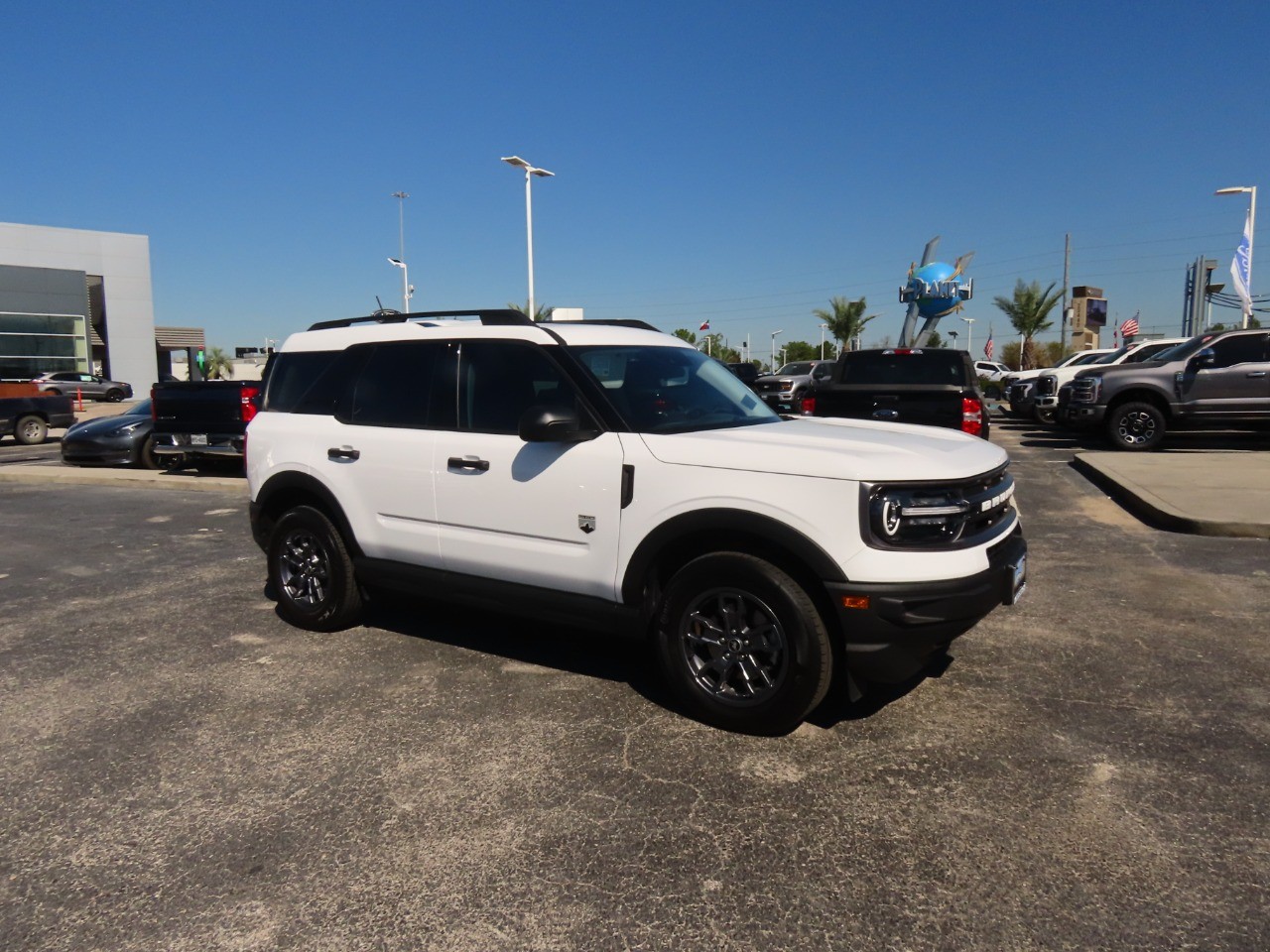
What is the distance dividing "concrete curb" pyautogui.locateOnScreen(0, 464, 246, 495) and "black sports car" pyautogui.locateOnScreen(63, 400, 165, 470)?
1.02ft

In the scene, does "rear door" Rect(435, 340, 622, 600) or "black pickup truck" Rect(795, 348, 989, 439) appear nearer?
"rear door" Rect(435, 340, 622, 600)

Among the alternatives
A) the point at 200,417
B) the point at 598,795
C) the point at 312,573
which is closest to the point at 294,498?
the point at 312,573

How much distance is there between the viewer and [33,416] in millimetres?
21172

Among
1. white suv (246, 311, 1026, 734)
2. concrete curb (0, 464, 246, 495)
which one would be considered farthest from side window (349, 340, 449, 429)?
concrete curb (0, 464, 246, 495)

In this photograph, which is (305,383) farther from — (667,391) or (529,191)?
(529,191)

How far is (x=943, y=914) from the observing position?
2580mm

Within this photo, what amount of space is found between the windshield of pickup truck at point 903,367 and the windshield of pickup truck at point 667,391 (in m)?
5.23

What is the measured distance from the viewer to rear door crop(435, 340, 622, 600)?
4113 mm

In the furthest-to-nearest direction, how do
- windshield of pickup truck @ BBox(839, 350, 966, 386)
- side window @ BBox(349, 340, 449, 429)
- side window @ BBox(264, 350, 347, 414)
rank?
windshield of pickup truck @ BBox(839, 350, 966, 386)
side window @ BBox(264, 350, 347, 414)
side window @ BBox(349, 340, 449, 429)

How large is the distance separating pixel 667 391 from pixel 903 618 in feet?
5.61

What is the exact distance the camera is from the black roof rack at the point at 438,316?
4.74 meters

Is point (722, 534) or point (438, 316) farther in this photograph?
point (438, 316)

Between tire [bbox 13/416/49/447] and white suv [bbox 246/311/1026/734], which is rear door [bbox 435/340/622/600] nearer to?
white suv [bbox 246/311/1026/734]

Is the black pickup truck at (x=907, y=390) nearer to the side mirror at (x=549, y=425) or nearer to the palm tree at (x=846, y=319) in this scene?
the side mirror at (x=549, y=425)
